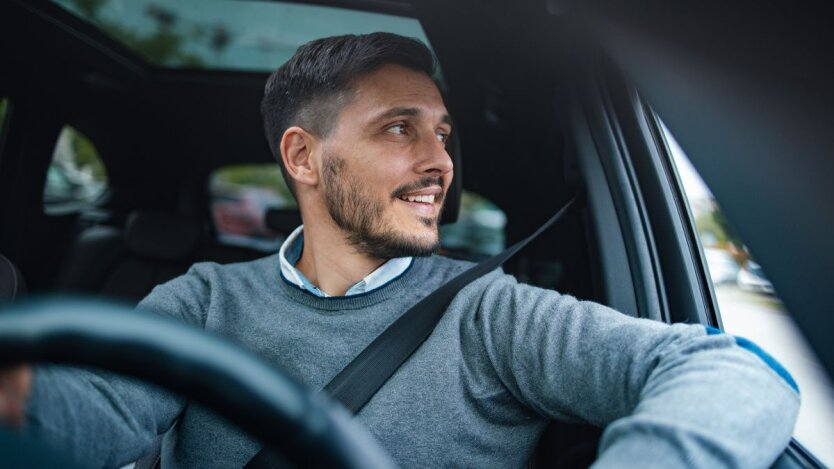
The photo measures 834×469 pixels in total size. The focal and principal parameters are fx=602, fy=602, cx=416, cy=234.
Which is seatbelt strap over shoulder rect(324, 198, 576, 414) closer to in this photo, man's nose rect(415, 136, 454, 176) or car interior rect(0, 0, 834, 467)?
man's nose rect(415, 136, 454, 176)

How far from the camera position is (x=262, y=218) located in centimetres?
324

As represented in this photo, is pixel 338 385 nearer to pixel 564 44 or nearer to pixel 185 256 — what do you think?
pixel 564 44

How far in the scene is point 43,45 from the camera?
2.64m

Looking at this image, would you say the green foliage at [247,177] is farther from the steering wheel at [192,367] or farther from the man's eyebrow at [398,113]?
the steering wheel at [192,367]

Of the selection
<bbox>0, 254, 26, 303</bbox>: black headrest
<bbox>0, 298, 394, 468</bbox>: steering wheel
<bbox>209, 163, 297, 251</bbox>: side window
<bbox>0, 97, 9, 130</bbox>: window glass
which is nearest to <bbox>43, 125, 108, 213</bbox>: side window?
<bbox>0, 97, 9, 130</bbox>: window glass

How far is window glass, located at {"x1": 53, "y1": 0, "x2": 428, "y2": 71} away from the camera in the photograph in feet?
7.14

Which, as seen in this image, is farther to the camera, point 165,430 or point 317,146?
point 317,146

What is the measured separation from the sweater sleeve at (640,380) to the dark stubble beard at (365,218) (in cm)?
21

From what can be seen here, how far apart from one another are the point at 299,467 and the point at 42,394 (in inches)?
26.2

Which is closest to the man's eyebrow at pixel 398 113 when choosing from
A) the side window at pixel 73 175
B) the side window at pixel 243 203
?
the side window at pixel 243 203

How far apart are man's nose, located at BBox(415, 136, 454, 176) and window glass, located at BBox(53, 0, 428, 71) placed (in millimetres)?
656

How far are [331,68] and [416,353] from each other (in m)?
0.70

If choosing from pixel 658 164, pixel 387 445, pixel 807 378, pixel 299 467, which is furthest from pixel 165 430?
pixel 658 164

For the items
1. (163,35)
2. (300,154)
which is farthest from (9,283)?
(163,35)
